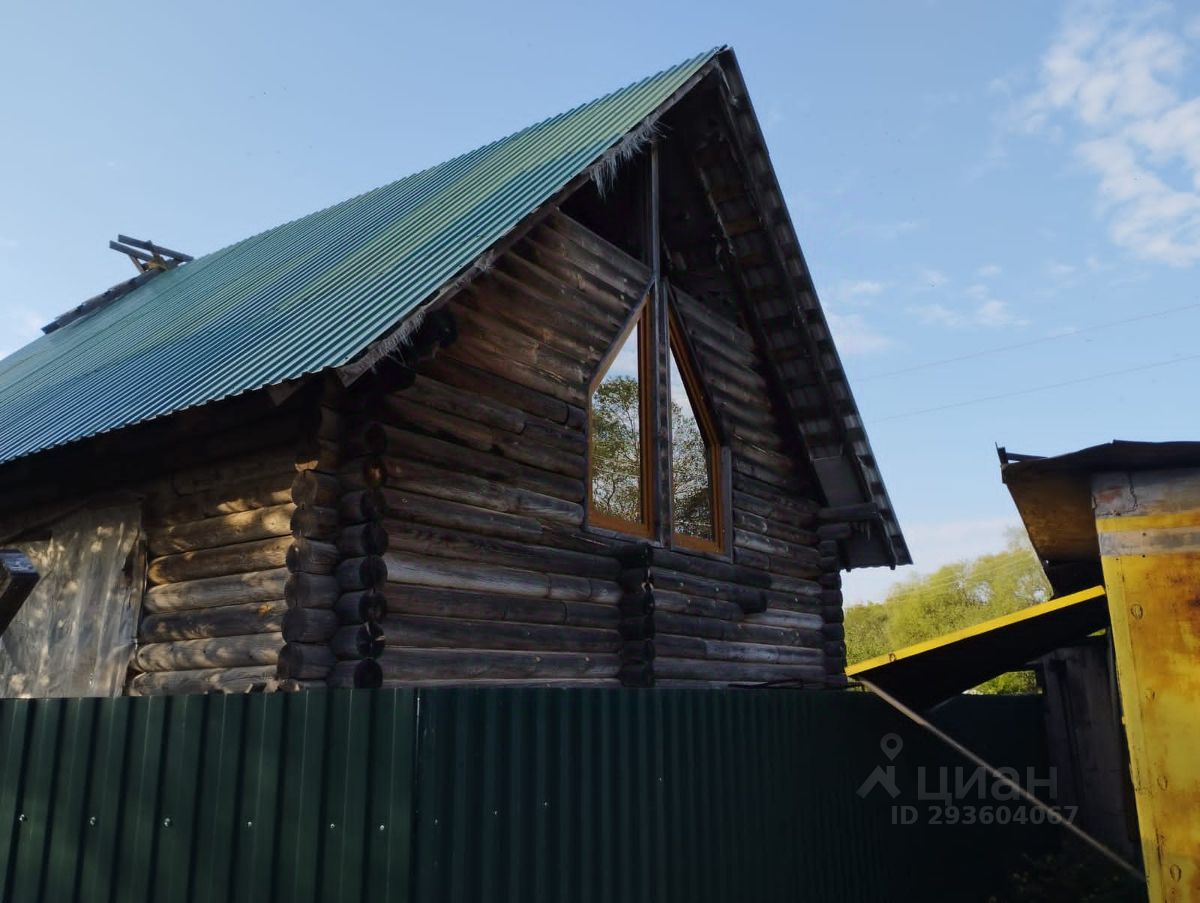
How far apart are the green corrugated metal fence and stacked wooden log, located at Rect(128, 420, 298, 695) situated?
1.64 meters

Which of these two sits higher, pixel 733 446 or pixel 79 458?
pixel 733 446

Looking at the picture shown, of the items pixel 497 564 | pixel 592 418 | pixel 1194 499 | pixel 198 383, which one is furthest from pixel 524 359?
pixel 1194 499

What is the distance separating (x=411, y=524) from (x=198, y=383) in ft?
5.87

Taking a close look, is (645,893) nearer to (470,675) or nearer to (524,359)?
(470,675)

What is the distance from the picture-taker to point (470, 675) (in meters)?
7.51

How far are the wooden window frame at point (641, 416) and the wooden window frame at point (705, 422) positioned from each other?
1.25 feet

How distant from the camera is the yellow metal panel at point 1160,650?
5367 millimetres

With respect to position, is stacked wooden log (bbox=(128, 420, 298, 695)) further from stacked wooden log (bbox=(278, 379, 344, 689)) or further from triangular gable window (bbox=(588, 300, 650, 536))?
triangular gable window (bbox=(588, 300, 650, 536))

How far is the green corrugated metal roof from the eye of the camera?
690cm

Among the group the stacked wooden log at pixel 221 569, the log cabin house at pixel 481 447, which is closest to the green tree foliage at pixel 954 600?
the log cabin house at pixel 481 447

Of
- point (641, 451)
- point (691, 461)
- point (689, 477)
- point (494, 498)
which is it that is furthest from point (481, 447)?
point (691, 461)

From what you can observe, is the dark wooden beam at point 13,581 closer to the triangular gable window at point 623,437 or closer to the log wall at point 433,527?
the log wall at point 433,527

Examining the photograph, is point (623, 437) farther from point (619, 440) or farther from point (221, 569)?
point (221, 569)

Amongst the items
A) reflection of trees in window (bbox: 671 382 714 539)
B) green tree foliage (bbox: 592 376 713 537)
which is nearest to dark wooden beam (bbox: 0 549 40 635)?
green tree foliage (bbox: 592 376 713 537)
